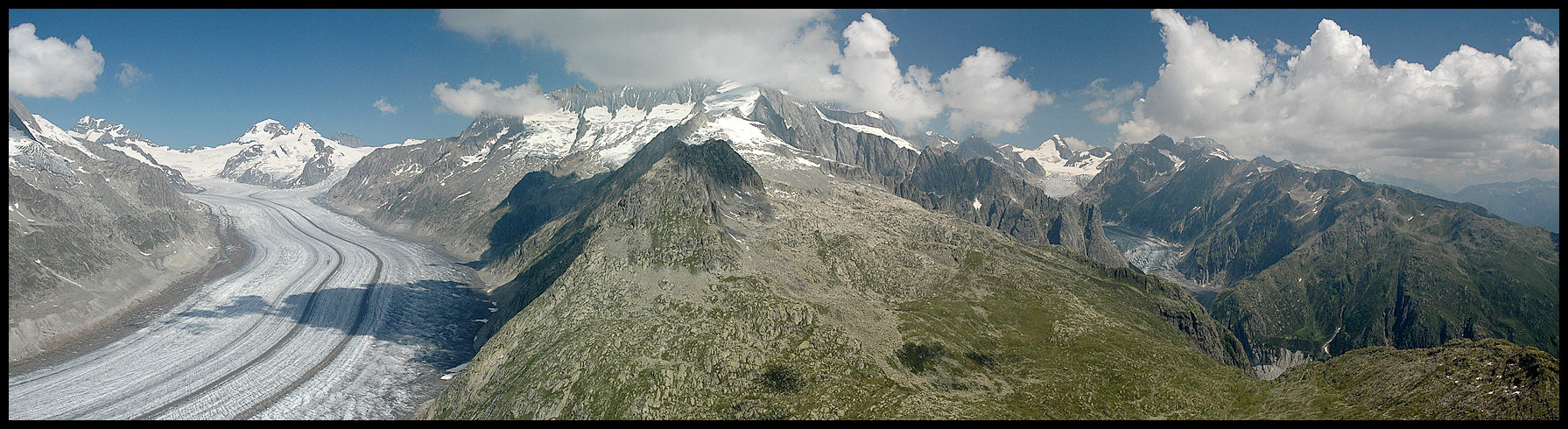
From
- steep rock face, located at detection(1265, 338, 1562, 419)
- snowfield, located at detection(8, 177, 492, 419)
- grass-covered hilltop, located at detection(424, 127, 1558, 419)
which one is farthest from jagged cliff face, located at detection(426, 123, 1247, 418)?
snowfield, located at detection(8, 177, 492, 419)

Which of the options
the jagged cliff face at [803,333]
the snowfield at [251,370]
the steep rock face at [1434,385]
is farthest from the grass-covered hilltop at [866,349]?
the snowfield at [251,370]

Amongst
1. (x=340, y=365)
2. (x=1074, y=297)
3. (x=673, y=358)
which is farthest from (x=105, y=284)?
(x=1074, y=297)

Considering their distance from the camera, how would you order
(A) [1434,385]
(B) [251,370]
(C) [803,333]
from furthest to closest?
(B) [251,370] → (C) [803,333] → (A) [1434,385]

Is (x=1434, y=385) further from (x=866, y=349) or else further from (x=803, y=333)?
(x=803, y=333)

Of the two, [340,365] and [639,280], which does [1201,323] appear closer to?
[639,280]

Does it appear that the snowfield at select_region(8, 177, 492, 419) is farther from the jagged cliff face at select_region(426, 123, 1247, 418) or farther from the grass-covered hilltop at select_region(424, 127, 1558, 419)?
the grass-covered hilltop at select_region(424, 127, 1558, 419)

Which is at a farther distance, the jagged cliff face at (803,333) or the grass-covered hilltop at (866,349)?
the jagged cliff face at (803,333)

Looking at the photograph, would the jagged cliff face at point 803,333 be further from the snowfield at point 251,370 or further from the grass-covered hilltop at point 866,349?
the snowfield at point 251,370

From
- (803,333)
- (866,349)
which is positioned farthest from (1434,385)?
(803,333)
